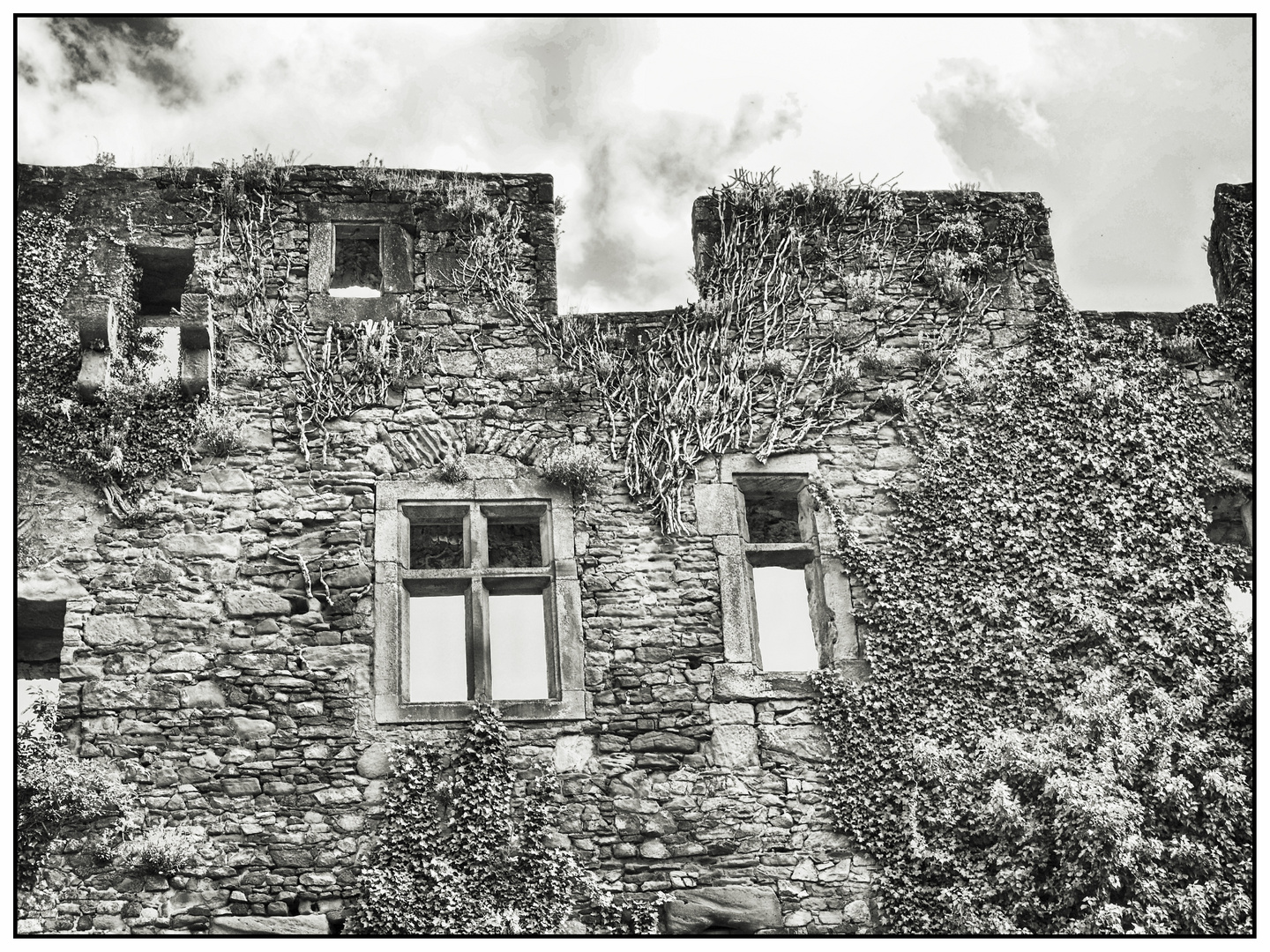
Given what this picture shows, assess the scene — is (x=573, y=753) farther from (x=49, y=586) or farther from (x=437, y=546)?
(x=49, y=586)

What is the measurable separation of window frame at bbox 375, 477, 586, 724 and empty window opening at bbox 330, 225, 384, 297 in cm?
188

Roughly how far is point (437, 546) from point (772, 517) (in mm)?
2366

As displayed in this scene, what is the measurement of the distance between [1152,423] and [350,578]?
18.4 feet

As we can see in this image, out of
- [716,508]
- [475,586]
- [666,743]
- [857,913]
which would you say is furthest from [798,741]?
[475,586]

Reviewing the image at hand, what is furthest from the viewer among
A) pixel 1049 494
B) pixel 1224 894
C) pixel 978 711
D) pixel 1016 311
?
pixel 1016 311

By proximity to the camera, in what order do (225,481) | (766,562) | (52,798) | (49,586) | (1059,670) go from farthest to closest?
1. (766,562)
2. (225,481)
3. (1059,670)
4. (49,586)
5. (52,798)

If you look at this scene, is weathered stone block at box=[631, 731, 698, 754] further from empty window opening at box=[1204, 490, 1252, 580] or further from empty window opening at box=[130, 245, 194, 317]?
empty window opening at box=[130, 245, 194, 317]

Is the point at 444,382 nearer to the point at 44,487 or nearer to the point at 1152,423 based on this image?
the point at 44,487

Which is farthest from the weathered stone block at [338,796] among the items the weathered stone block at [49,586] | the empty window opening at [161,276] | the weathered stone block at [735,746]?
the empty window opening at [161,276]

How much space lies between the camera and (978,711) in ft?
26.3

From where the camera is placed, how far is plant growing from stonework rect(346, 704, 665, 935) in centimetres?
738

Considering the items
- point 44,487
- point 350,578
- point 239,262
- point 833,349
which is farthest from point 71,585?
point 833,349

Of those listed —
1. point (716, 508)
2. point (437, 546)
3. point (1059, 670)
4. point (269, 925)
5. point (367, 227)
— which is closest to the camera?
point (269, 925)

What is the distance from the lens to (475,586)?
27.2ft
